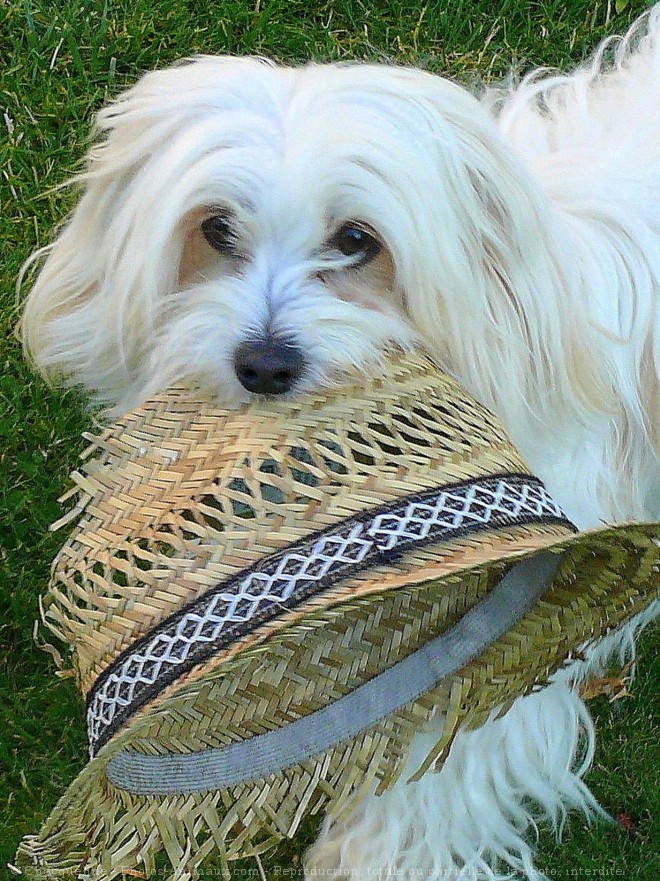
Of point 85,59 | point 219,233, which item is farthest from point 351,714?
point 85,59

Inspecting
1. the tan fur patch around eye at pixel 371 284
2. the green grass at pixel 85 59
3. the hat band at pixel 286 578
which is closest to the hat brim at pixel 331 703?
the hat band at pixel 286 578

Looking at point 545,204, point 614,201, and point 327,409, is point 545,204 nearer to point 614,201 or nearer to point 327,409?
point 614,201

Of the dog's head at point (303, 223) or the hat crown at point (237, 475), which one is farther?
the dog's head at point (303, 223)

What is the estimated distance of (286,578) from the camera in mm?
1306

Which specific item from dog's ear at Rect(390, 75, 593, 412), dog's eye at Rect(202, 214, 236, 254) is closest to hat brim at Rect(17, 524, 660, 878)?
dog's ear at Rect(390, 75, 593, 412)

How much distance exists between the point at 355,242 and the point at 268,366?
0.83 ft

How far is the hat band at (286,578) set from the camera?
1.29 meters

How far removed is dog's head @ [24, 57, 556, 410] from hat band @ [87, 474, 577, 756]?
275mm

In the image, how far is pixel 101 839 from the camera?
1626 millimetres

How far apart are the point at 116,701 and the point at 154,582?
0.16m

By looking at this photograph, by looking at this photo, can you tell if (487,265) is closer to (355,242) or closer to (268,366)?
(355,242)

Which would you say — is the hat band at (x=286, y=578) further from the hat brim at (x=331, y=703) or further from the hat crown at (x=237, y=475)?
the hat brim at (x=331, y=703)

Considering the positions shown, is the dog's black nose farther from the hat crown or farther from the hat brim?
the hat brim

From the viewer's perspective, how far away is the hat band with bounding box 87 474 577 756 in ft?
4.23
